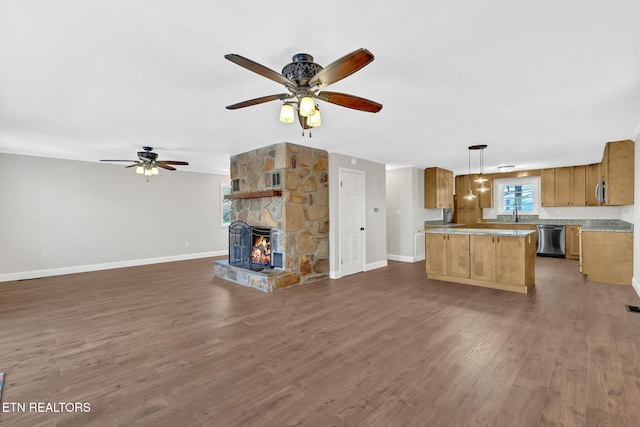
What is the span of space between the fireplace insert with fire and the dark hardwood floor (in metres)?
0.85

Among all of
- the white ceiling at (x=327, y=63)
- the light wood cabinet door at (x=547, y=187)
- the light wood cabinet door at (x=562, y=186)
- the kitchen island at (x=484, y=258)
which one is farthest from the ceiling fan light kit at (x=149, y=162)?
the light wood cabinet door at (x=562, y=186)

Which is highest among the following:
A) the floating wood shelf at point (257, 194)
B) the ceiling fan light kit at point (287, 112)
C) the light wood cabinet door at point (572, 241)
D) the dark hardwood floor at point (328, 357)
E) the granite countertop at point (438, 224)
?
the ceiling fan light kit at point (287, 112)

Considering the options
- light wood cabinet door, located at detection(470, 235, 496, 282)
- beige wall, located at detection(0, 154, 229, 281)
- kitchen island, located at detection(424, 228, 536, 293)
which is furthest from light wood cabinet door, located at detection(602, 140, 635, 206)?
beige wall, located at detection(0, 154, 229, 281)

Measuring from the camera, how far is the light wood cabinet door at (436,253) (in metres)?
5.31

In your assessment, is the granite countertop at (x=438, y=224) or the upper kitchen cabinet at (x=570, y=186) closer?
the upper kitchen cabinet at (x=570, y=186)

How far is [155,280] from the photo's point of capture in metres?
5.64

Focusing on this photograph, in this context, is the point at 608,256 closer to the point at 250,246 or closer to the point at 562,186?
the point at 562,186

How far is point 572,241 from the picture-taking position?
7391mm

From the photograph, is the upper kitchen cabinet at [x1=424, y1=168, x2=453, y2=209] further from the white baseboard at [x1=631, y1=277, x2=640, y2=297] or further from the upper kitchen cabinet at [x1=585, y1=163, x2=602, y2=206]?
the white baseboard at [x1=631, y1=277, x2=640, y2=297]

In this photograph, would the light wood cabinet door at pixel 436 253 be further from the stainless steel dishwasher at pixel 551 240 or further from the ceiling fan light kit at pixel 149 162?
the ceiling fan light kit at pixel 149 162

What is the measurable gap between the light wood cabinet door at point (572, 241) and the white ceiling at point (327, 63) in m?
3.80

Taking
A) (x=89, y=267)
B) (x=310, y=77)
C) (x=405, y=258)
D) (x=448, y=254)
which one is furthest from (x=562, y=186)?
(x=89, y=267)

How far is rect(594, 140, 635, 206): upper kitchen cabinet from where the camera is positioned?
4.68 metres

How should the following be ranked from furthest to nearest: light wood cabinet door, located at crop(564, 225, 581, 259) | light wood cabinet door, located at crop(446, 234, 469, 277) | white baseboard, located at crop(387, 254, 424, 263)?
white baseboard, located at crop(387, 254, 424, 263), light wood cabinet door, located at crop(564, 225, 581, 259), light wood cabinet door, located at crop(446, 234, 469, 277)
